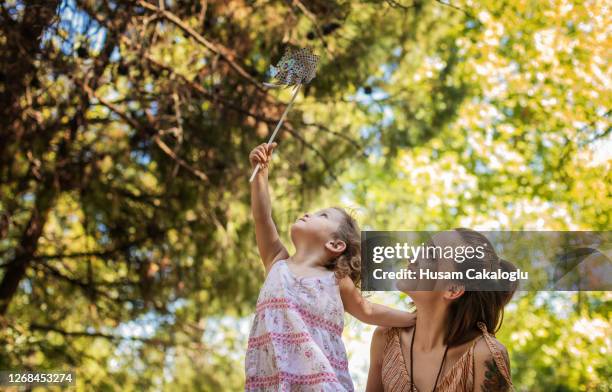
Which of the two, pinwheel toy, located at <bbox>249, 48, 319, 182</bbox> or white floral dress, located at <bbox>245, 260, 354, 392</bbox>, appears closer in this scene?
white floral dress, located at <bbox>245, 260, 354, 392</bbox>

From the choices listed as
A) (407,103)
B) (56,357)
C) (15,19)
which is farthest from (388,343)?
(407,103)

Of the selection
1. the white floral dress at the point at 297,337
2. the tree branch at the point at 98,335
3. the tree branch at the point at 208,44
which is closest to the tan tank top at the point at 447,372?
the white floral dress at the point at 297,337

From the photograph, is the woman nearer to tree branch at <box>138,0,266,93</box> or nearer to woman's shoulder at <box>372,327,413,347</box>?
woman's shoulder at <box>372,327,413,347</box>

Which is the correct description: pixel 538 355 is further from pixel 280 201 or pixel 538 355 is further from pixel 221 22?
pixel 221 22

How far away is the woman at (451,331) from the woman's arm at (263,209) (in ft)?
1.25

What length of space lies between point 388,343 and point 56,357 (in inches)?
151

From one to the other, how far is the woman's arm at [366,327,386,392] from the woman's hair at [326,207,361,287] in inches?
6.2

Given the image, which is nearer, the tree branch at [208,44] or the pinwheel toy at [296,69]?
the pinwheel toy at [296,69]

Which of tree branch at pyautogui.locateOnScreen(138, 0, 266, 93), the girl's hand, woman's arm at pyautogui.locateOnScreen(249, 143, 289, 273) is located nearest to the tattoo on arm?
woman's arm at pyautogui.locateOnScreen(249, 143, 289, 273)

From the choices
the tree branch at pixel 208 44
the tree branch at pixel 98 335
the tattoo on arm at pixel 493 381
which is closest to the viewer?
the tattoo on arm at pixel 493 381

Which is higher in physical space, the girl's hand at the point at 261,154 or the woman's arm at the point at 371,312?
the girl's hand at the point at 261,154

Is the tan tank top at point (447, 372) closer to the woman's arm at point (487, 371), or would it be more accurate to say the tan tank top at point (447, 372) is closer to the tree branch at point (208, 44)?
the woman's arm at point (487, 371)

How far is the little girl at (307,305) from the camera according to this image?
6.03 ft

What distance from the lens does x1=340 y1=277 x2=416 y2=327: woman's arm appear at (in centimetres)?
206
